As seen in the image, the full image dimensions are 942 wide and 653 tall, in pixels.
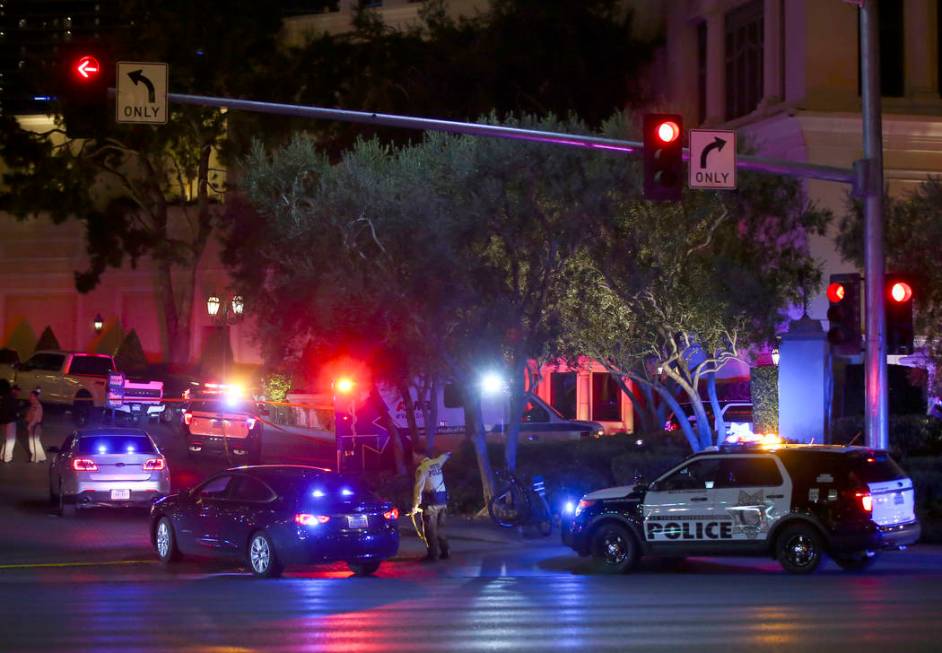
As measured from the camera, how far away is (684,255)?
26391 mm

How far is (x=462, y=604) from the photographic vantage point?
46.4 feet

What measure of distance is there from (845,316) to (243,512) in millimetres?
8471

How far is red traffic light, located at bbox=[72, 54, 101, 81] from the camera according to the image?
53.5 feet

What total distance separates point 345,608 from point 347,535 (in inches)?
133

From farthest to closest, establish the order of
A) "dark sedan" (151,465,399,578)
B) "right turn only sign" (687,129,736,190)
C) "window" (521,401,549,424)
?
"window" (521,401,549,424)
"right turn only sign" (687,129,736,190)
"dark sedan" (151,465,399,578)

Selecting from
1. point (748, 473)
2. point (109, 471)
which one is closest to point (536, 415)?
point (109, 471)

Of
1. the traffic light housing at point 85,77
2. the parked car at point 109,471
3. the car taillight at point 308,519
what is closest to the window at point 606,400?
the parked car at point 109,471

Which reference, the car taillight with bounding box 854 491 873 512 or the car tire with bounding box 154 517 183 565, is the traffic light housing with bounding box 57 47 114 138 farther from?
the car taillight with bounding box 854 491 873 512

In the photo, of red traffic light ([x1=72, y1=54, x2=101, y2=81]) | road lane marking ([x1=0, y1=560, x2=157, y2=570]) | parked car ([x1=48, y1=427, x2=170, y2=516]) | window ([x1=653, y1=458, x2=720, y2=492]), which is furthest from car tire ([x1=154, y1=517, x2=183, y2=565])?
window ([x1=653, y1=458, x2=720, y2=492])

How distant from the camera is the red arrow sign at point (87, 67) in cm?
1630

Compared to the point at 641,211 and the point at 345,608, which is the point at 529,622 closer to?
the point at 345,608

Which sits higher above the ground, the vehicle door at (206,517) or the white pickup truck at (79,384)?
the white pickup truck at (79,384)

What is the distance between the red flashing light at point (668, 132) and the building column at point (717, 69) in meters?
23.9

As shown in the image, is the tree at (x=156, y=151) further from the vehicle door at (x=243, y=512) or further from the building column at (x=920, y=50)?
the vehicle door at (x=243, y=512)
